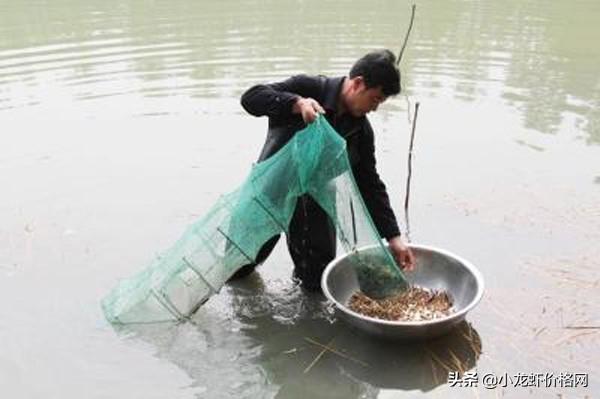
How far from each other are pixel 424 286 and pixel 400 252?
0.34m

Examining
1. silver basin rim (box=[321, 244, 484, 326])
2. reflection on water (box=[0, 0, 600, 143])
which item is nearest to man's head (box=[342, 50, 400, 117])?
silver basin rim (box=[321, 244, 484, 326])

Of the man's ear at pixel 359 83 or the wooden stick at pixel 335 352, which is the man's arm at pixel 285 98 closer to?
the man's ear at pixel 359 83

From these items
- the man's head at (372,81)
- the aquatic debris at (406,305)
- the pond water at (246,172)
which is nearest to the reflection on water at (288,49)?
the pond water at (246,172)

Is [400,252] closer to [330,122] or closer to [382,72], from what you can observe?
[330,122]

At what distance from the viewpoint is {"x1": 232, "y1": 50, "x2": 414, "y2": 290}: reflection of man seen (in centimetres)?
326

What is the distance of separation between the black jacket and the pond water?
0.71m

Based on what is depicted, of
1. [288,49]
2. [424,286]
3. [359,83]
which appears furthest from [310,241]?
[288,49]

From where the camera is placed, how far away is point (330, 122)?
3555 mm

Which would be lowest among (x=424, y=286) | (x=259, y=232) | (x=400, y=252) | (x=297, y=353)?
(x=297, y=353)

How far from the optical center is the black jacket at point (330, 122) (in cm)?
346

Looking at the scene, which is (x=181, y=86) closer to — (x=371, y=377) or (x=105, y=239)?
(x=105, y=239)

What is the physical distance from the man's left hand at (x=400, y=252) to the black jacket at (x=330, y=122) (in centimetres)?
4

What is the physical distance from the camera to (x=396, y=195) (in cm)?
551

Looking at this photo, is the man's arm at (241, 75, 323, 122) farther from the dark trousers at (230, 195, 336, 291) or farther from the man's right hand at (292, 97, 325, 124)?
the dark trousers at (230, 195, 336, 291)
